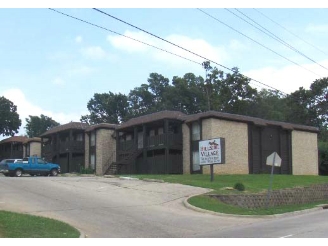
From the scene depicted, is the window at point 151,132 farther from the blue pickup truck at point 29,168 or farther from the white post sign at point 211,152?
the white post sign at point 211,152

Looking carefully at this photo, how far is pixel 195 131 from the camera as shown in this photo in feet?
133

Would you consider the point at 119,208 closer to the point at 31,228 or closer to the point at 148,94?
the point at 31,228

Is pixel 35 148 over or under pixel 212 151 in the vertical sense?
over

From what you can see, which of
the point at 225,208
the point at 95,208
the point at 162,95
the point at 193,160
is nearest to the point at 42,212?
the point at 95,208

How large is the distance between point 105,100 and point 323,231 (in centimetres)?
7753

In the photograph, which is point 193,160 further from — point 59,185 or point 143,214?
point 143,214

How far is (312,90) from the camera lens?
66562 millimetres

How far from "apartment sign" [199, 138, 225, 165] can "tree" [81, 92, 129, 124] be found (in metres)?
55.3

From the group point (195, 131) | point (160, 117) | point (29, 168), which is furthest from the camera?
point (160, 117)

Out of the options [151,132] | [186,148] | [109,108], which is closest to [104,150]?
[151,132]

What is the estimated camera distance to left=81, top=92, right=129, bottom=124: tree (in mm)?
87312

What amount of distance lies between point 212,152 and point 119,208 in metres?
11.5

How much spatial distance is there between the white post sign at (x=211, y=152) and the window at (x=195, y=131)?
31.3 feet

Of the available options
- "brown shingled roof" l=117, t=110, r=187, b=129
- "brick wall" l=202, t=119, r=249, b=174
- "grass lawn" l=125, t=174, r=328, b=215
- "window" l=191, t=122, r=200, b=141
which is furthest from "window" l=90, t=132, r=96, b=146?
"grass lawn" l=125, t=174, r=328, b=215
